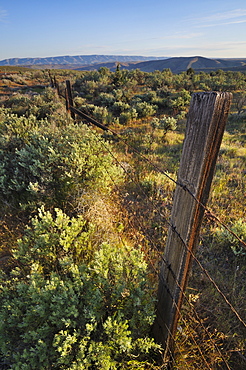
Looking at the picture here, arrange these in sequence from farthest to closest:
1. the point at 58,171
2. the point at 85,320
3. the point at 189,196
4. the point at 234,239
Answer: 1. the point at 58,171
2. the point at 234,239
3. the point at 85,320
4. the point at 189,196

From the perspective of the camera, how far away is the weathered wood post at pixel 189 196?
1099mm

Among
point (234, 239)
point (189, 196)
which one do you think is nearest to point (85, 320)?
point (189, 196)

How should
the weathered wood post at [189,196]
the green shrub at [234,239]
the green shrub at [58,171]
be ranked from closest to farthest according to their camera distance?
the weathered wood post at [189,196]
the green shrub at [234,239]
the green shrub at [58,171]

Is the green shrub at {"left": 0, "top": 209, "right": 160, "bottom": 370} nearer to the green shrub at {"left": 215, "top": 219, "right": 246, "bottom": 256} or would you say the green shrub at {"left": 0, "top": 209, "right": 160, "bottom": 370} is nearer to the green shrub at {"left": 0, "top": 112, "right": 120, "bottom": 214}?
the green shrub at {"left": 0, "top": 112, "right": 120, "bottom": 214}

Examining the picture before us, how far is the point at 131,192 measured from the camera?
530cm

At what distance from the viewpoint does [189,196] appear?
132 cm

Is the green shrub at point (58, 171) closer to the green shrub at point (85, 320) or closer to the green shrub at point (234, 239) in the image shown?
the green shrub at point (85, 320)

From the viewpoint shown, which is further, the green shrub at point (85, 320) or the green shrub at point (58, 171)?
the green shrub at point (58, 171)

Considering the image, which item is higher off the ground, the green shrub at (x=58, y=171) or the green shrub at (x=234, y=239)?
the green shrub at (x=58, y=171)

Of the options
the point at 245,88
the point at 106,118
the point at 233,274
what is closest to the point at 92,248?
the point at 233,274

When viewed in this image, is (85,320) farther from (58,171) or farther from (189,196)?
(58,171)

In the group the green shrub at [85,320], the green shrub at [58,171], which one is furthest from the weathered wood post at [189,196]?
the green shrub at [58,171]

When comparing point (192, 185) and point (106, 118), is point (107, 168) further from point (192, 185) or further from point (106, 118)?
point (106, 118)

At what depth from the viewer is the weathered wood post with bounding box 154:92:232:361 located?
1.10 metres
